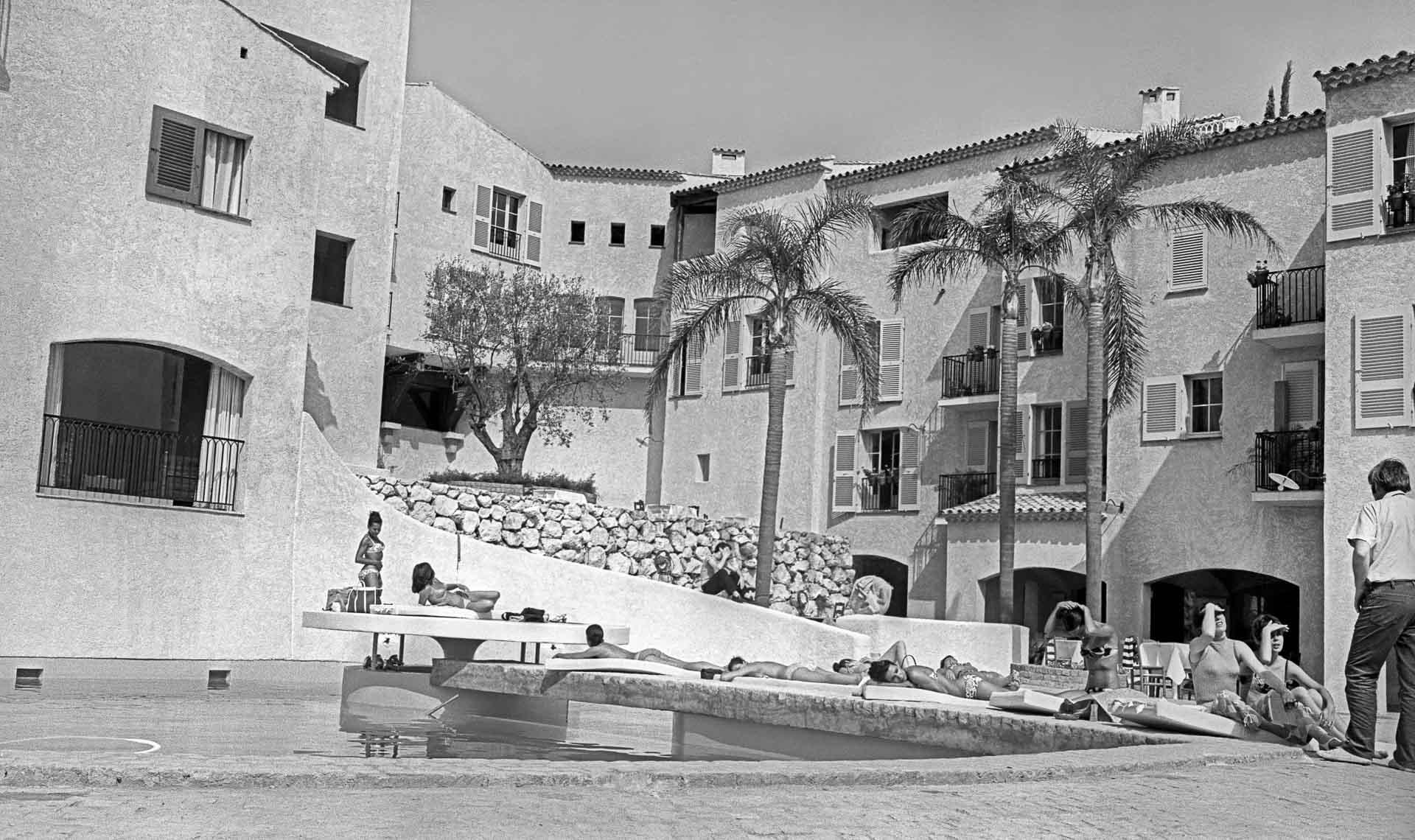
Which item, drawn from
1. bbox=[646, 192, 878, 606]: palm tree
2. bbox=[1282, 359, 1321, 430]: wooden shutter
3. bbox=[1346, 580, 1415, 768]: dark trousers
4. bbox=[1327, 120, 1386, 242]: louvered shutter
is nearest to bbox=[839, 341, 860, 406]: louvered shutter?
bbox=[646, 192, 878, 606]: palm tree

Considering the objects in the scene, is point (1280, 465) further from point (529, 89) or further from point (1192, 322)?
point (529, 89)

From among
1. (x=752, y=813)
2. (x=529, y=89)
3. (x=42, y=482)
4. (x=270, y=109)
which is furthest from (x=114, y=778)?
(x=270, y=109)

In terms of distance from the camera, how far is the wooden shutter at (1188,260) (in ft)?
99.3

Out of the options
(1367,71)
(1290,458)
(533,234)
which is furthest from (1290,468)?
(533,234)

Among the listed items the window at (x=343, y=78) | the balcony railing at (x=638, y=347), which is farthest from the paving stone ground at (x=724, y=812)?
the balcony railing at (x=638, y=347)

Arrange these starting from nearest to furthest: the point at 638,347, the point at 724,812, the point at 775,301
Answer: the point at 724,812 < the point at 775,301 < the point at 638,347

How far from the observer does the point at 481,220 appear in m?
41.2

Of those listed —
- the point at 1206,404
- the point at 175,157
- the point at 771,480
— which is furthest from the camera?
the point at 1206,404

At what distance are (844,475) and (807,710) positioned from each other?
24.9 meters

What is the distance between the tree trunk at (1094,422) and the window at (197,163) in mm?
15568

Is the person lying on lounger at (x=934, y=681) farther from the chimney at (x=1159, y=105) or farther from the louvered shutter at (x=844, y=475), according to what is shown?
the chimney at (x=1159, y=105)

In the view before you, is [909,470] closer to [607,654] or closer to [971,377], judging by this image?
[971,377]

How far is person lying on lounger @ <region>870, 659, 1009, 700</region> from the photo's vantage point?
1359 cm

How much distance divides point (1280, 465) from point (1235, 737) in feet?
62.8
